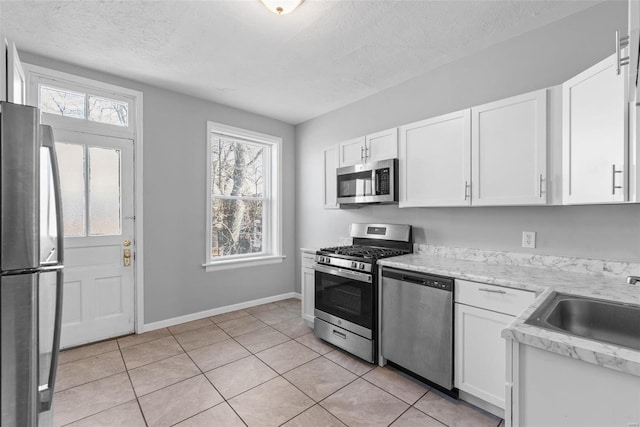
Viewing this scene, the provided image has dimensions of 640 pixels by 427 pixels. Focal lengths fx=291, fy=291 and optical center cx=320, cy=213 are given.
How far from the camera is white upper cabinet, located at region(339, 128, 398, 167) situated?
2.85 meters

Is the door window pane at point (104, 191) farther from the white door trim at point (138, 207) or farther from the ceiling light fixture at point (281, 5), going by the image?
the ceiling light fixture at point (281, 5)

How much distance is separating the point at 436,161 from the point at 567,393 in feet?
6.20

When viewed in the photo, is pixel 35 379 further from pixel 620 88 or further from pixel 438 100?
pixel 438 100

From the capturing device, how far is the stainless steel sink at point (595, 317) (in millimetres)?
1305

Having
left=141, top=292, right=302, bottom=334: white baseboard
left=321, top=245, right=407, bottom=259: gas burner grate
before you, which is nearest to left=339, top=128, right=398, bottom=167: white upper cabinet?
left=321, top=245, right=407, bottom=259: gas burner grate

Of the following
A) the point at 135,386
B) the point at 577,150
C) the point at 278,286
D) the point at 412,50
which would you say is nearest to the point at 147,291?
the point at 135,386

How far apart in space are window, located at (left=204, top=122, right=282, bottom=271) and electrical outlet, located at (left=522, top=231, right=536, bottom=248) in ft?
10.1

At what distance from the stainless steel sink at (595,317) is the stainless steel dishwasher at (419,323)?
2.18 feet

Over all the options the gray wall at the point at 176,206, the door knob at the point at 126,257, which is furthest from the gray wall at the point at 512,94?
the door knob at the point at 126,257

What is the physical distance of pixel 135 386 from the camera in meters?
2.23

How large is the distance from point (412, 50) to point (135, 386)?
11.6ft

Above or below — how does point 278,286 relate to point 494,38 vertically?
below

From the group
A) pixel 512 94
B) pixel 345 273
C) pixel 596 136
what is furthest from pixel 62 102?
pixel 596 136

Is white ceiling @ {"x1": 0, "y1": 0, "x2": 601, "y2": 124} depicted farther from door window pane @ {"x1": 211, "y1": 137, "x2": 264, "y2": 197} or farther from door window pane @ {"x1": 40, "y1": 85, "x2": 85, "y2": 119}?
door window pane @ {"x1": 211, "y1": 137, "x2": 264, "y2": 197}
